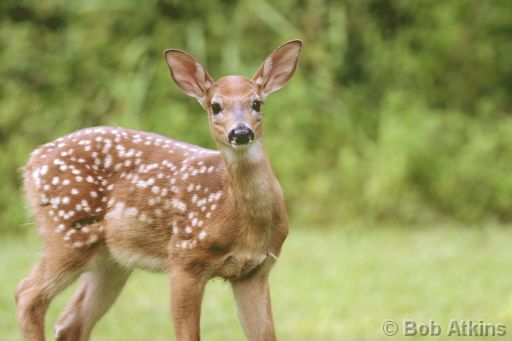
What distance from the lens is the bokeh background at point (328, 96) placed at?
11.1 meters

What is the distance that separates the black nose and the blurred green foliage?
20.9 ft

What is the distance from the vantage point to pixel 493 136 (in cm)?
1168

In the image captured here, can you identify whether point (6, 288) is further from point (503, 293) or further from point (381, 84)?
point (381, 84)

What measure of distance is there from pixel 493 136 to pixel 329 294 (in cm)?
421

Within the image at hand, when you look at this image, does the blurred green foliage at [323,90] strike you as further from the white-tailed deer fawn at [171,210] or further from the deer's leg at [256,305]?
the deer's leg at [256,305]

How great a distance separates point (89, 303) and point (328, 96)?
653 cm

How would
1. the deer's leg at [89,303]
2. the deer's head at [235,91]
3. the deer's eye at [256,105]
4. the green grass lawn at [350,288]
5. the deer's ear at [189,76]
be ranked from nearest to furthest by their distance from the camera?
the deer's head at [235,91], the deer's eye at [256,105], the deer's ear at [189,76], the deer's leg at [89,303], the green grass lawn at [350,288]

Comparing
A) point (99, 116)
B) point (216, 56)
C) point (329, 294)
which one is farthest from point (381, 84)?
point (329, 294)

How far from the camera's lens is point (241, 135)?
470cm

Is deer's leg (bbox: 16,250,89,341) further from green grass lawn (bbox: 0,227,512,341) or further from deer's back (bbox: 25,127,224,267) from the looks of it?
green grass lawn (bbox: 0,227,512,341)

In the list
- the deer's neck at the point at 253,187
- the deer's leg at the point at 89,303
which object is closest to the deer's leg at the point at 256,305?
the deer's neck at the point at 253,187

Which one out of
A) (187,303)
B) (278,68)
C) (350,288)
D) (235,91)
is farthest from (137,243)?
(350,288)

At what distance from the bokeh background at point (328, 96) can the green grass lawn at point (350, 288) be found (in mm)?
144

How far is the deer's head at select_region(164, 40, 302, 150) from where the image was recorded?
190 inches
